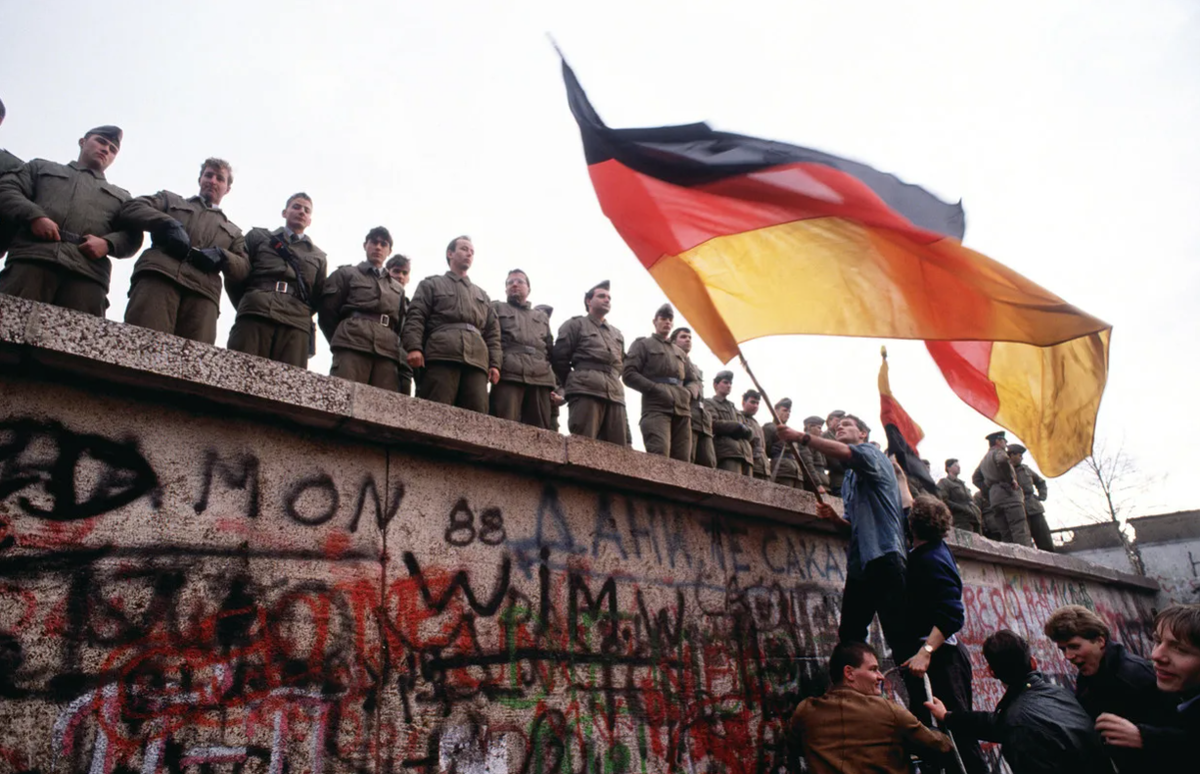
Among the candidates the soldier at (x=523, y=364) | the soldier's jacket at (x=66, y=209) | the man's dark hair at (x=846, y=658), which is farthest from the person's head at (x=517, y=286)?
the man's dark hair at (x=846, y=658)

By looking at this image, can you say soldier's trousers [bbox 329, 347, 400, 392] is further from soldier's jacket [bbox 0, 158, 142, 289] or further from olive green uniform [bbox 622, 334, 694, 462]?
olive green uniform [bbox 622, 334, 694, 462]

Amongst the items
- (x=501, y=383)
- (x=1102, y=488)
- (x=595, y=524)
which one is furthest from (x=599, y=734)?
(x=1102, y=488)

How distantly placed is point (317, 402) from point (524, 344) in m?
2.70

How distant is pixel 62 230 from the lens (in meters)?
3.94

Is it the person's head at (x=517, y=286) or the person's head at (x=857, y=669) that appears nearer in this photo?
the person's head at (x=857, y=669)

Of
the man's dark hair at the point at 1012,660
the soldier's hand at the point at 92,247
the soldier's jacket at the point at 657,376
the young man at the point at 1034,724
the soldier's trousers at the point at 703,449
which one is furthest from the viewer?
the soldier's trousers at the point at 703,449

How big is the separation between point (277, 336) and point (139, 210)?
105 centimetres

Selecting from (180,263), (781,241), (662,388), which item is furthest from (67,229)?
(662,388)

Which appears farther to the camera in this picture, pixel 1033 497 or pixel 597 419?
pixel 1033 497

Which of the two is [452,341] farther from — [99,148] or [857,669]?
[857,669]

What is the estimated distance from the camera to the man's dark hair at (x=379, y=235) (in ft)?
18.5

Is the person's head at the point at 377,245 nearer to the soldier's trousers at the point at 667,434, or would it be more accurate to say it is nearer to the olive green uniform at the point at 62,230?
the olive green uniform at the point at 62,230

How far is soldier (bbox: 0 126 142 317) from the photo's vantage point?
12.3 feet

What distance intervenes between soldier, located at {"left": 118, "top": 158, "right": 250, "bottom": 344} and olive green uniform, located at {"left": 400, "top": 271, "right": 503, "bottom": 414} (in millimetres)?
1176
